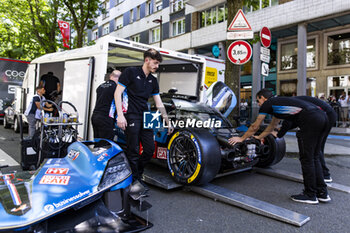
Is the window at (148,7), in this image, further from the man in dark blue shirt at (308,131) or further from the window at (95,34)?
the man in dark blue shirt at (308,131)

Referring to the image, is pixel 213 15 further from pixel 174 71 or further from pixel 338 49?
pixel 174 71

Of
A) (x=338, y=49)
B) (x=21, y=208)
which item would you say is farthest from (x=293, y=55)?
(x=21, y=208)

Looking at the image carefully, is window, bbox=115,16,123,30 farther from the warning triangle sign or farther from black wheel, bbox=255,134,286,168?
black wheel, bbox=255,134,286,168

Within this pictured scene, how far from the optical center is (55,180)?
2.44m

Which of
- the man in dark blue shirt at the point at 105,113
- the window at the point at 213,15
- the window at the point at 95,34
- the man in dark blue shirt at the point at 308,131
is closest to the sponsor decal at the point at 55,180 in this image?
the man in dark blue shirt at the point at 105,113

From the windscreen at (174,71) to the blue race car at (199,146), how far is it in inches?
124

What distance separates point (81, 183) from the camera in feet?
7.86

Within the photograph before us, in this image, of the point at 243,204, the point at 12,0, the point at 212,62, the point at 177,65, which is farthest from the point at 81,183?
the point at 12,0

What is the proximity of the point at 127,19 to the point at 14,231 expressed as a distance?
30717mm

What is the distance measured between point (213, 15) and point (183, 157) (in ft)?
60.8

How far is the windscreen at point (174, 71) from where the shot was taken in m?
8.20

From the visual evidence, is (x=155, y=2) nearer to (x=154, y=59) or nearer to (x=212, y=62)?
(x=212, y=62)

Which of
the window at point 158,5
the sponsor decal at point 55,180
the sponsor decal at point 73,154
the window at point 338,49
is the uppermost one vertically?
the window at point 158,5

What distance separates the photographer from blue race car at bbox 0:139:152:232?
7.04ft
